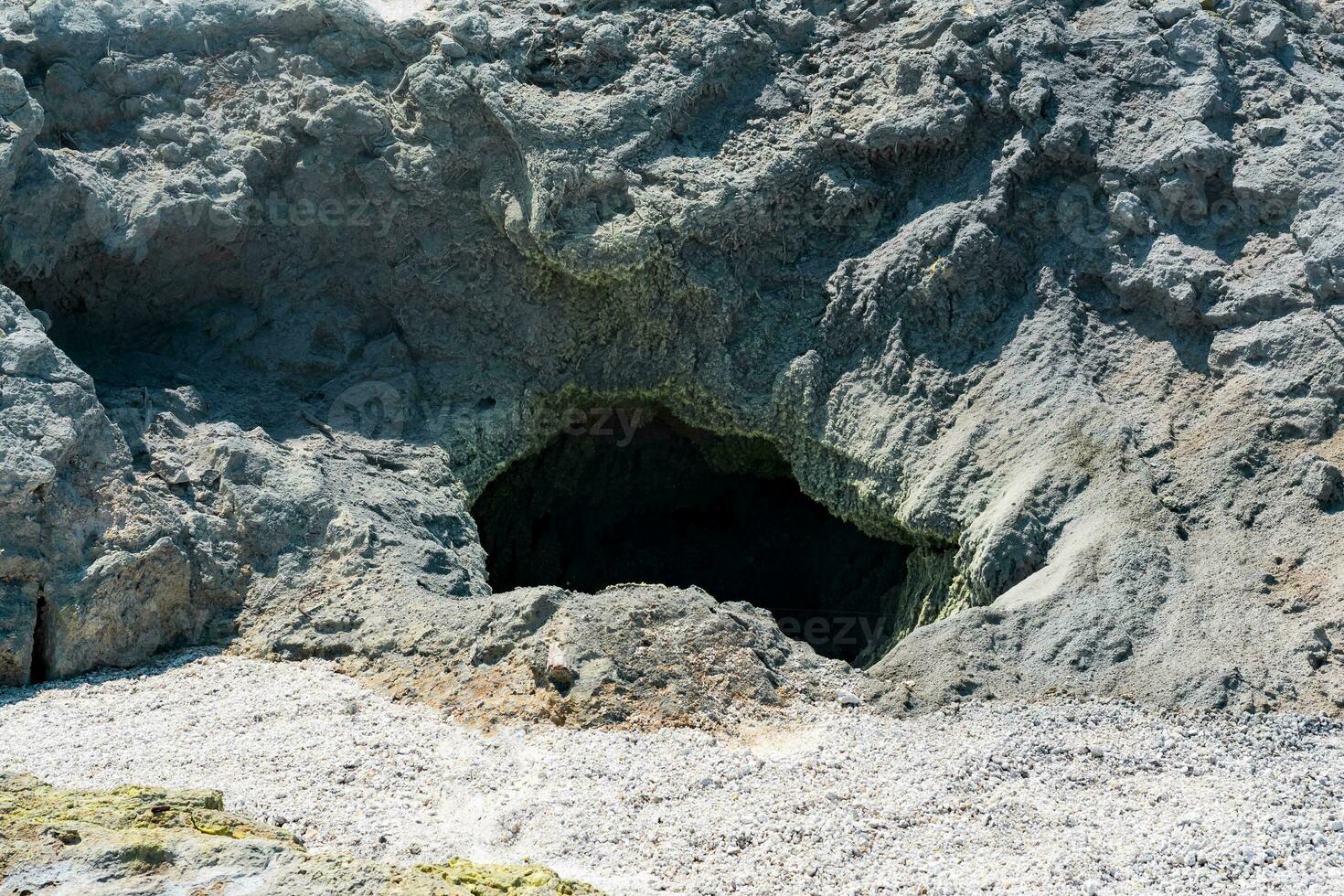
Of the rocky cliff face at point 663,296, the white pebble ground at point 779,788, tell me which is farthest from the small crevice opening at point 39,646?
the white pebble ground at point 779,788

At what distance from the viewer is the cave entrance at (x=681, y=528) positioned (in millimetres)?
13562

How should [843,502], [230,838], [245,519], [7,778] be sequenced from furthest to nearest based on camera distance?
[843,502]
[245,519]
[7,778]
[230,838]

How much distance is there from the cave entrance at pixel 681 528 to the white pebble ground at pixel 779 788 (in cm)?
429

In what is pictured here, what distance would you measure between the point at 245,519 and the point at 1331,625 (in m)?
7.70

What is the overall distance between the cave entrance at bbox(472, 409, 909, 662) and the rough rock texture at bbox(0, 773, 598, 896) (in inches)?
278

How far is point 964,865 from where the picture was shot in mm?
7500

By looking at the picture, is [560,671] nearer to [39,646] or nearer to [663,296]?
[39,646]

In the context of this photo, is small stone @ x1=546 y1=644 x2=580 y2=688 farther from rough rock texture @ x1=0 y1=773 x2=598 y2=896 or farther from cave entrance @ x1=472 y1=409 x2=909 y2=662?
cave entrance @ x1=472 y1=409 x2=909 y2=662

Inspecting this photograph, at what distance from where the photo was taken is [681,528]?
1472cm

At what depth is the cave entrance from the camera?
44.5ft

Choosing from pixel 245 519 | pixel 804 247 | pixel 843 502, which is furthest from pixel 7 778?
pixel 804 247

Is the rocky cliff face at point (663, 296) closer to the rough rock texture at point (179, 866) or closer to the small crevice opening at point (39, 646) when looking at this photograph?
the small crevice opening at point (39, 646)

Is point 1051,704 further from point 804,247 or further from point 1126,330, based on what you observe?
point 804,247

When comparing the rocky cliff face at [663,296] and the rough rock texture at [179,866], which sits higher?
the rocky cliff face at [663,296]
